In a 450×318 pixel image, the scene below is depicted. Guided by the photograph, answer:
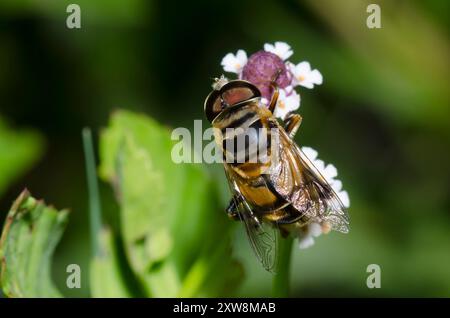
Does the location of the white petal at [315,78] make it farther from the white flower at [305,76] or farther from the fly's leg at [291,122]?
the fly's leg at [291,122]

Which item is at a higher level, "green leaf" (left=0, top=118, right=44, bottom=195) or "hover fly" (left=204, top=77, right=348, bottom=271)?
"green leaf" (left=0, top=118, right=44, bottom=195)

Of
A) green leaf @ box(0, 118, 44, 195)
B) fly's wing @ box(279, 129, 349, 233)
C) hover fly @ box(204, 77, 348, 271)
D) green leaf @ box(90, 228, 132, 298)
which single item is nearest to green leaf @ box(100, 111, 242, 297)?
green leaf @ box(90, 228, 132, 298)

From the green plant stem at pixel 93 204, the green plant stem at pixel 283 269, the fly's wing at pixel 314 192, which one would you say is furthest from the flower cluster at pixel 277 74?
the green plant stem at pixel 93 204

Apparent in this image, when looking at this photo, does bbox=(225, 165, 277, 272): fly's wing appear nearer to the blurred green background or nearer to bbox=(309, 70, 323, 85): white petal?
bbox=(309, 70, 323, 85): white petal

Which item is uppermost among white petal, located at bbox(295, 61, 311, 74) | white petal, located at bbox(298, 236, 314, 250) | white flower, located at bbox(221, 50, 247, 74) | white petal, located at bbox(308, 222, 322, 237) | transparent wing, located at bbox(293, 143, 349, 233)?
white flower, located at bbox(221, 50, 247, 74)

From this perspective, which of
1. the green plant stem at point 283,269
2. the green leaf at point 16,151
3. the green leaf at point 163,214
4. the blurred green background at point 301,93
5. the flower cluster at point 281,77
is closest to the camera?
the green plant stem at point 283,269

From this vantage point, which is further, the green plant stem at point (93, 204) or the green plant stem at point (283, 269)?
the green plant stem at point (93, 204)

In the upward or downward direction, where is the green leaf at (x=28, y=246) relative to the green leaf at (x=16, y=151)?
downward
